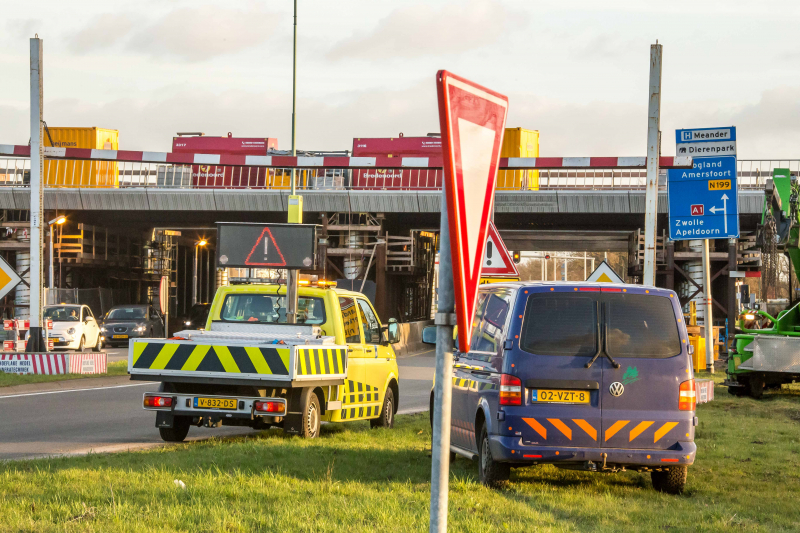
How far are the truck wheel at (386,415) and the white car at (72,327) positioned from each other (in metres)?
20.0

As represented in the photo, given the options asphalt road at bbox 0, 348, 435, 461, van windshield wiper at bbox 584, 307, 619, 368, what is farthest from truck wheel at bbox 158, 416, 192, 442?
van windshield wiper at bbox 584, 307, 619, 368

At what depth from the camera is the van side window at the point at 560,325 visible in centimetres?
772

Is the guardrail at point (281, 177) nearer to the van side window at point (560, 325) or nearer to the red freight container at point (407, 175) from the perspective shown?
the red freight container at point (407, 175)

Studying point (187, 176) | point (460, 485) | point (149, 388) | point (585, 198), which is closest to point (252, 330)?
point (460, 485)

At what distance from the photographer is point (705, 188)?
738 inches

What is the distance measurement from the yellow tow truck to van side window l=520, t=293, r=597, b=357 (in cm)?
305

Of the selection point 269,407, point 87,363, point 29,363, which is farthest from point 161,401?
point 87,363

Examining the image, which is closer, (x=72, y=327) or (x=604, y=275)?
(x=604, y=275)

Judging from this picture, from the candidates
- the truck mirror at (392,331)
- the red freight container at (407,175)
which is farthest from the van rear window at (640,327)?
the red freight container at (407,175)

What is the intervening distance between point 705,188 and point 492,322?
38.1 feet

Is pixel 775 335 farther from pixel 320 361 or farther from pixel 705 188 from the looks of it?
pixel 320 361

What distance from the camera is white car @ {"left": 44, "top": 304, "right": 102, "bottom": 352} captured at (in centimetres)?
3038

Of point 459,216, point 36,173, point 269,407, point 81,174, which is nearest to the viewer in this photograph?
point 459,216

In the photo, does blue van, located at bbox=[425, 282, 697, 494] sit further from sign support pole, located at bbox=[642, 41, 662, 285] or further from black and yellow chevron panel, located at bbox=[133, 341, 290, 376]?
sign support pole, located at bbox=[642, 41, 662, 285]
